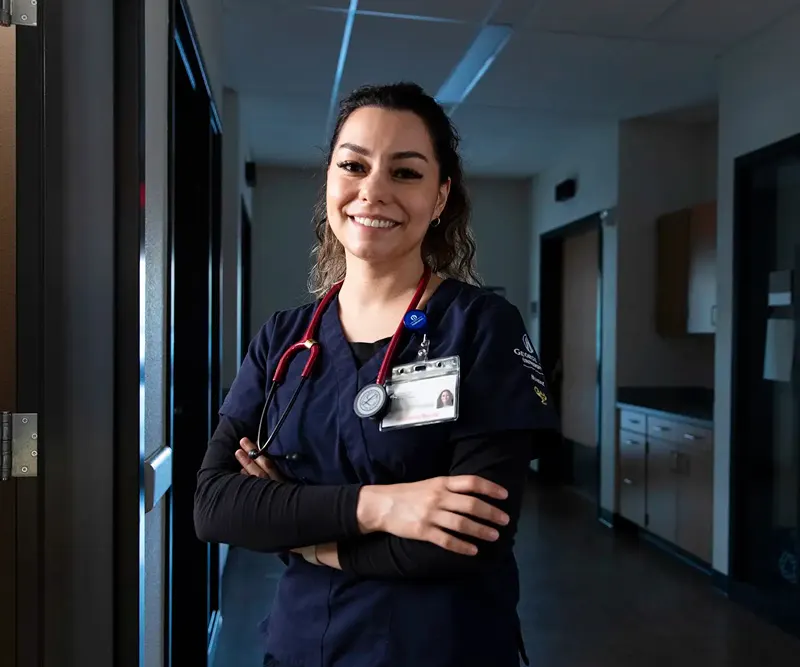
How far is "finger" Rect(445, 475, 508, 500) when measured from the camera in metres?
0.98

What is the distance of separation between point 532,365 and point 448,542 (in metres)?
0.30

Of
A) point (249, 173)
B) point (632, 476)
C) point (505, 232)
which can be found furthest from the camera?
point (505, 232)

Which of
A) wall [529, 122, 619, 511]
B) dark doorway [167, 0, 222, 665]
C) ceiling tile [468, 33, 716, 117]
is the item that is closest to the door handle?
dark doorway [167, 0, 222, 665]

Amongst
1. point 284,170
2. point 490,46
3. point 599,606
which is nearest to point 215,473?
point 599,606

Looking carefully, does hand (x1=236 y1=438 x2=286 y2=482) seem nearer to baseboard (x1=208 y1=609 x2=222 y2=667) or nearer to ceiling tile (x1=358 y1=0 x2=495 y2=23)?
baseboard (x1=208 y1=609 x2=222 y2=667)

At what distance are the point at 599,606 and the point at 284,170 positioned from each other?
14.5ft

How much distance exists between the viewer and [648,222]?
15.1 feet

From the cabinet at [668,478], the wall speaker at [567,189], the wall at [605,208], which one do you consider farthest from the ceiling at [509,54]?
the cabinet at [668,478]

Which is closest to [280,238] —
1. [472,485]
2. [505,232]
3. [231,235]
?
[505,232]

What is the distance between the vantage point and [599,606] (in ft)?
10.5

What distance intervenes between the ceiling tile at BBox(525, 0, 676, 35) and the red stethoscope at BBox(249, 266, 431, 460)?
220 centimetres

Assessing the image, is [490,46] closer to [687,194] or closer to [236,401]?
[687,194]

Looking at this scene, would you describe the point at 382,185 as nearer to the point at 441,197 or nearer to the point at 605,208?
the point at 441,197

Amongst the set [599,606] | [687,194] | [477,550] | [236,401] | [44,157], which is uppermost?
[687,194]
